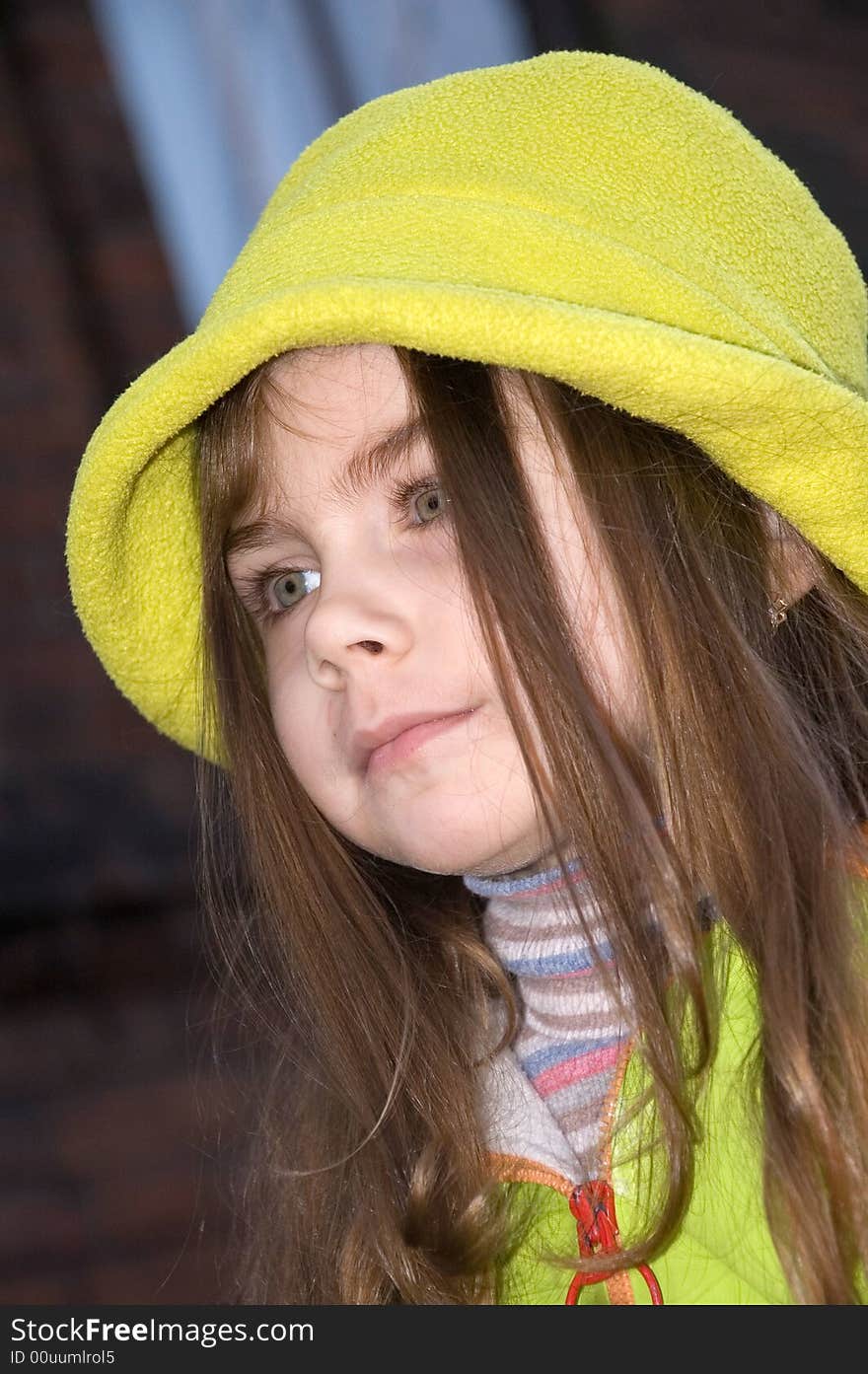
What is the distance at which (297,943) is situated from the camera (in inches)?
36.5

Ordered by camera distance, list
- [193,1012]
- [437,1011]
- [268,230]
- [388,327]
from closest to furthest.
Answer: [388,327], [268,230], [437,1011], [193,1012]

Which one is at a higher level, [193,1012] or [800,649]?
[800,649]

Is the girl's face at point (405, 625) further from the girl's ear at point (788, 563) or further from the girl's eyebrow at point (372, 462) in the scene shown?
the girl's ear at point (788, 563)

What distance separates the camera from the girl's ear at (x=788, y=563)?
0.80 meters

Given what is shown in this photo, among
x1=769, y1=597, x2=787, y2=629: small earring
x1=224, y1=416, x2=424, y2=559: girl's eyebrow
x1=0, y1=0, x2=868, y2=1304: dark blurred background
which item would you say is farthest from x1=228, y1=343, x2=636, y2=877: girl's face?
x1=0, y1=0, x2=868, y2=1304: dark blurred background

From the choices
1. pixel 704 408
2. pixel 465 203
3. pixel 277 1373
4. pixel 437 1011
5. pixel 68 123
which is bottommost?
pixel 277 1373

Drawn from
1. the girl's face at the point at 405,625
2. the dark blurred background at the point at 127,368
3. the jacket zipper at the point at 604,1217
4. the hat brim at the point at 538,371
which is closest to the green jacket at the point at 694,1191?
the jacket zipper at the point at 604,1217

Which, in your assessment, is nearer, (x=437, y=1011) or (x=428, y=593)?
(x=428, y=593)

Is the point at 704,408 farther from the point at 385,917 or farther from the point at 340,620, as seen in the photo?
the point at 385,917

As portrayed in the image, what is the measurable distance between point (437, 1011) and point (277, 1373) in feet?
0.80

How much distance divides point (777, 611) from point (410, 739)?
223 millimetres

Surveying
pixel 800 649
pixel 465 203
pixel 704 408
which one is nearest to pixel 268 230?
pixel 465 203

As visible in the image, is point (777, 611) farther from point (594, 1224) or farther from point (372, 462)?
point (594, 1224)

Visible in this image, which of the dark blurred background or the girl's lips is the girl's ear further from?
the dark blurred background
